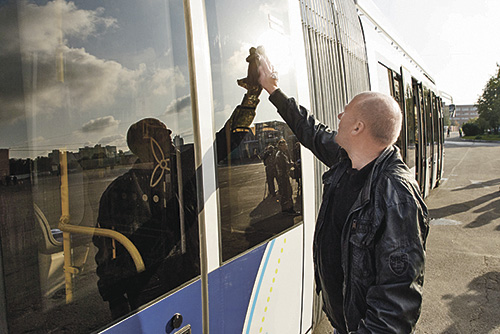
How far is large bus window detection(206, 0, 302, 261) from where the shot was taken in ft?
6.53

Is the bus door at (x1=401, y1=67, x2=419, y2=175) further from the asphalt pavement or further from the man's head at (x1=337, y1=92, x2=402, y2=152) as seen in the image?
the man's head at (x1=337, y1=92, x2=402, y2=152)

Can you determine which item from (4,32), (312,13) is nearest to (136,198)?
(4,32)

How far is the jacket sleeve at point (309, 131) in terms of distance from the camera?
2.50 m

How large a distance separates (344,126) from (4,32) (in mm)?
1465

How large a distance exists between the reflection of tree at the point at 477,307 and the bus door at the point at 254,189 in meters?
2.38

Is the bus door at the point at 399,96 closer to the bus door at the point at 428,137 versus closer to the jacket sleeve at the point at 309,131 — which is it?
the bus door at the point at 428,137

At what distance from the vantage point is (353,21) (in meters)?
4.45

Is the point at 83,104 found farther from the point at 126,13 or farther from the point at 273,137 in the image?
the point at 273,137

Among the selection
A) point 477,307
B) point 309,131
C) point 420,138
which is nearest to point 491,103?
point 420,138

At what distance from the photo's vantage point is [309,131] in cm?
258

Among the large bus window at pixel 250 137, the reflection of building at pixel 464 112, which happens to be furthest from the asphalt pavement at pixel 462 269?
the reflection of building at pixel 464 112

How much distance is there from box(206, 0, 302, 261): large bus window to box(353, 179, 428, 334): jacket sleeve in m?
0.77

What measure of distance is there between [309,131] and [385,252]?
44.4 inches

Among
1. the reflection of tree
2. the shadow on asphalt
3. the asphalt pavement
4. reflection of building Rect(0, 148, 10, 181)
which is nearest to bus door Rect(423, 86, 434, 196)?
the shadow on asphalt
